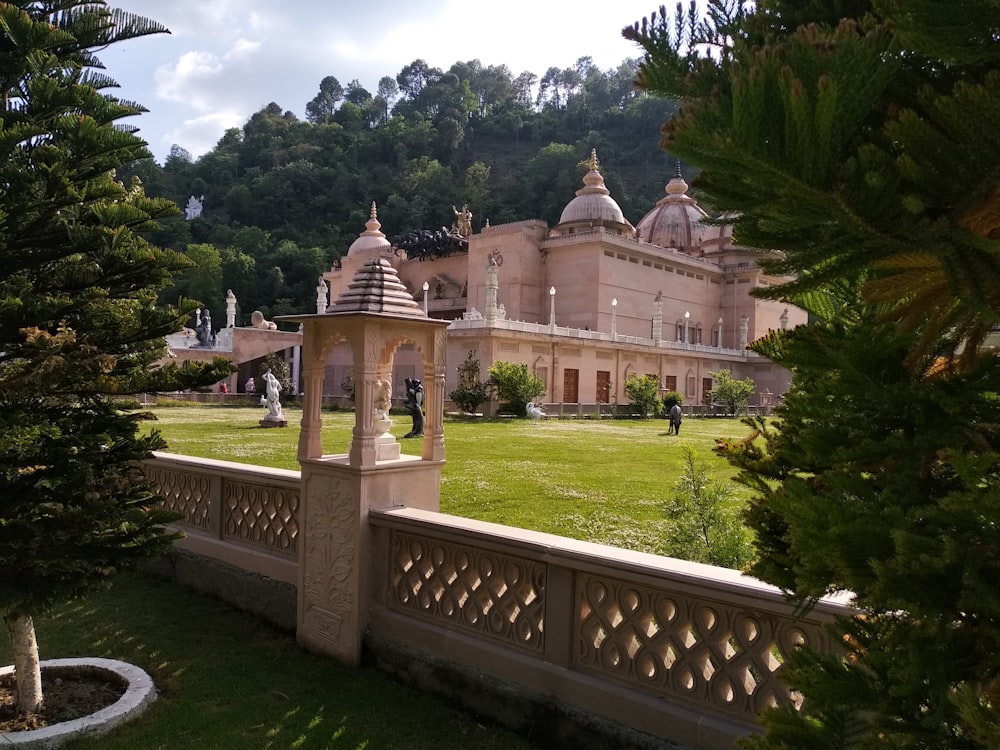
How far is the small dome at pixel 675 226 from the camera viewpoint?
55.2 metres

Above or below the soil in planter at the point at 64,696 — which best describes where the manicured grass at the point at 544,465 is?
above

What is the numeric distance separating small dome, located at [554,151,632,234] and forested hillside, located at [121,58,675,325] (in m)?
20.5

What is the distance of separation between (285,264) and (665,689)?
71.4 m

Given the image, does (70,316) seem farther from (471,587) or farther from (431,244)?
(431,244)

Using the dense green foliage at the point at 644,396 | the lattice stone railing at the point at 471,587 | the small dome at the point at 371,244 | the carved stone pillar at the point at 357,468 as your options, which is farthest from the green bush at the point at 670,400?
the small dome at the point at 371,244

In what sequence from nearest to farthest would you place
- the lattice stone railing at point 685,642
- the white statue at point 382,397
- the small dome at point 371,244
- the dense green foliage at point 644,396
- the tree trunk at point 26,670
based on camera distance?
the lattice stone railing at point 685,642 → the tree trunk at point 26,670 → the white statue at point 382,397 → the dense green foliage at point 644,396 → the small dome at point 371,244

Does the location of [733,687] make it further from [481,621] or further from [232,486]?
[232,486]

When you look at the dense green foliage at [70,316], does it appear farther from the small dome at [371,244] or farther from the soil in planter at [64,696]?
the small dome at [371,244]

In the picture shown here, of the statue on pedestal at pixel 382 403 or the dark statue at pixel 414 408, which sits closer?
the statue on pedestal at pixel 382 403

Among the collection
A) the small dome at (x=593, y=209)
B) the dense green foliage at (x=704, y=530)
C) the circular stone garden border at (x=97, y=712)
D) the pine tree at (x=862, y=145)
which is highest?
the small dome at (x=593, y=209)

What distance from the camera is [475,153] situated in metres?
96.0

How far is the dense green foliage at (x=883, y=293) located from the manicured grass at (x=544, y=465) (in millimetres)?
5374

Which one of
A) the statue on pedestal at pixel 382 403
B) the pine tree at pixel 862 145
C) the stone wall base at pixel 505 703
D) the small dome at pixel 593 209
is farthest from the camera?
the small dome at pixel 593 209

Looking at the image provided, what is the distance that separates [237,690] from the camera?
4.97 metres
